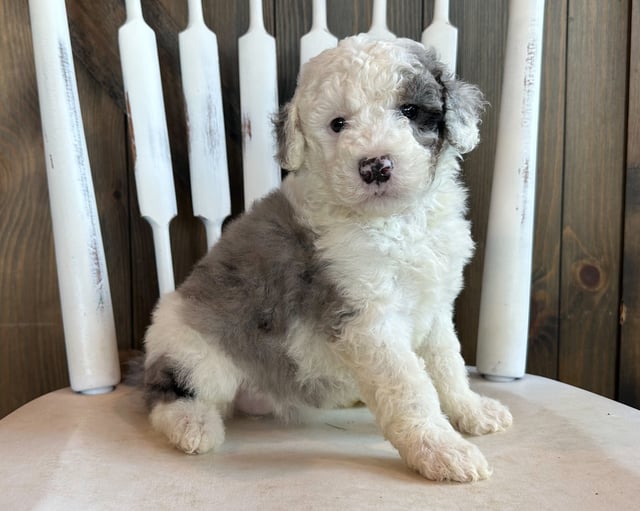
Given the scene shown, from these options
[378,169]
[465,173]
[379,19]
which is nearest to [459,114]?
[378,169]

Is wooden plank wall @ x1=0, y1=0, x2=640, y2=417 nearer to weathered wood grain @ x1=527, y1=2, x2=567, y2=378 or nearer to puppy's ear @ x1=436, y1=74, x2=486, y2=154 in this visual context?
weathered wood grain @ x1=527, y1=2, x2=567, y2=378

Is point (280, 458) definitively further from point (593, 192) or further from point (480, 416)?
point (593, 192)

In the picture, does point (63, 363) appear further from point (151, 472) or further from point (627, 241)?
point (627, 241)

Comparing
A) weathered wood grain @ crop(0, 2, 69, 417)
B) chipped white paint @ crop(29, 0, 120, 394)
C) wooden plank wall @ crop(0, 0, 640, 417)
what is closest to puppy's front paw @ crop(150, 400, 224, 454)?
chipped white paint @ crop(29, 0, 120, 394)

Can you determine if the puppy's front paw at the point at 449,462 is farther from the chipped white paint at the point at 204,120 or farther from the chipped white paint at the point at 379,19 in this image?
the chipped white paint at the point at 379,19

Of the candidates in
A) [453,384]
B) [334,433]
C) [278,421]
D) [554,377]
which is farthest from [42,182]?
[554,377]

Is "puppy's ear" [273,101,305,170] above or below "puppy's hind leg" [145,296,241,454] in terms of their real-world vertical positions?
above
